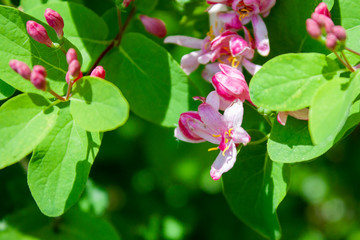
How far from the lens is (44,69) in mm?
1240

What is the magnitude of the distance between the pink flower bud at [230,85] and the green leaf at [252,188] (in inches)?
9.1

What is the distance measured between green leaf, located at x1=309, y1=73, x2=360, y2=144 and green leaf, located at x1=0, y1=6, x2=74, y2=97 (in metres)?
0.72

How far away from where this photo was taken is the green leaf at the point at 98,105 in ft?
3.76

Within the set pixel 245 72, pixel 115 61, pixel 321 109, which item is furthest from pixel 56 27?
pixel 321 109

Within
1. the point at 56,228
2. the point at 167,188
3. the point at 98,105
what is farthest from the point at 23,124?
the point at 167,188

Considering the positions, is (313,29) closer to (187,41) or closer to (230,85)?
(230,85)

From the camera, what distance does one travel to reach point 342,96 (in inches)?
44.4

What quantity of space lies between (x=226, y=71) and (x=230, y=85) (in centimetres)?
5

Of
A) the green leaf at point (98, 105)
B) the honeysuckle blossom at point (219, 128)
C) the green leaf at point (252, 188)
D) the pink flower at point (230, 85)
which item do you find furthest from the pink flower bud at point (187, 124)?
the green leaf at point (98, 105)

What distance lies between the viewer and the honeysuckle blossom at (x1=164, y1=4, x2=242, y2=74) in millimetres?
1546

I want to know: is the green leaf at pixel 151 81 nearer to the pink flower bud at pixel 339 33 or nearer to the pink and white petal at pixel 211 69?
the pink and white petal at pixel 211 69

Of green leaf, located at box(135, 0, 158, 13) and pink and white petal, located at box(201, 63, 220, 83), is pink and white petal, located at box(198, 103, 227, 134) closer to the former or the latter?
pink and white petal, located at box(201, 63, 220, 83)

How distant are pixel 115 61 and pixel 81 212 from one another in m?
0.75

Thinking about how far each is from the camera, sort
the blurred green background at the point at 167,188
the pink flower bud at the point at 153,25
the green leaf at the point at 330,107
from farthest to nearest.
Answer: the blurred green background at the point at 167,188 < the pink flower bud at the point at 153,25 < the green leaf at the point at 330,107
